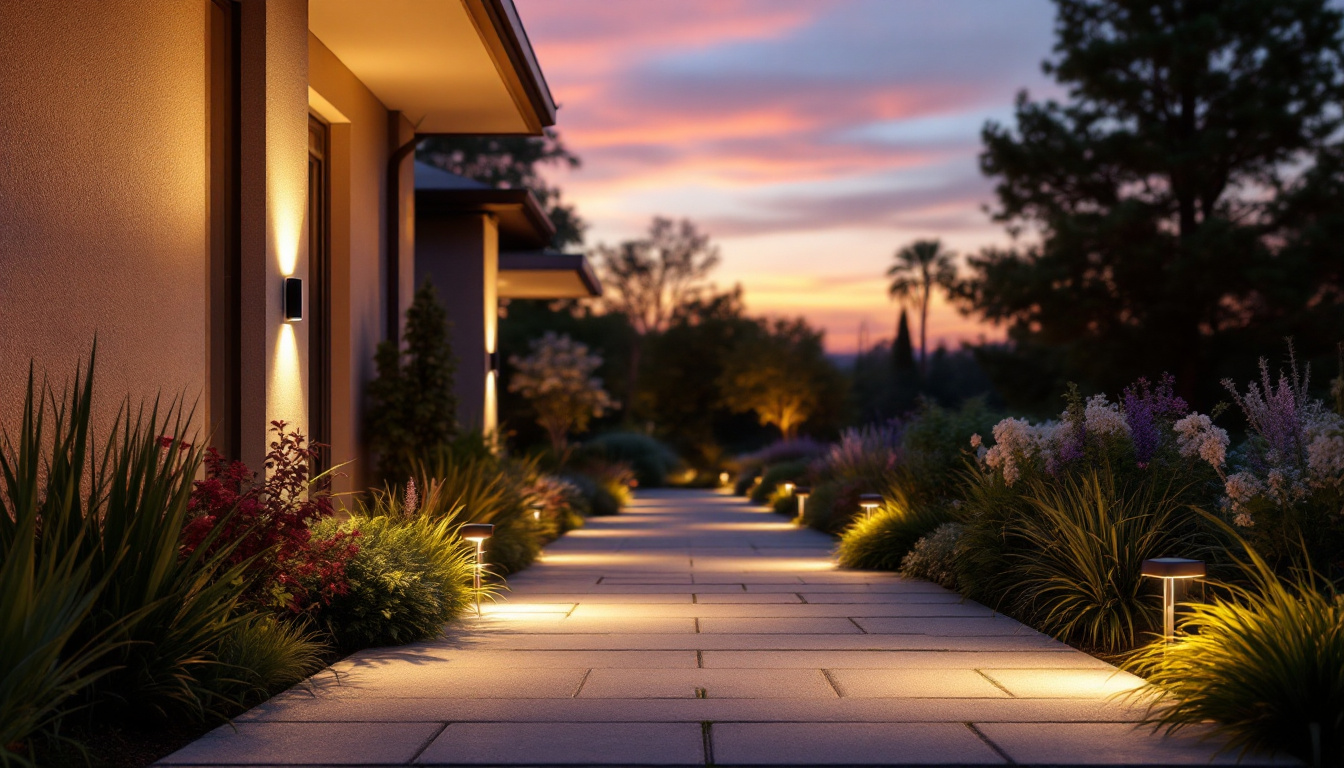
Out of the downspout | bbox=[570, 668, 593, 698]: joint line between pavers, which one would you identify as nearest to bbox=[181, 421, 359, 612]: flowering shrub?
bbox=[570, 668, 593, 698]: joint line between pavers

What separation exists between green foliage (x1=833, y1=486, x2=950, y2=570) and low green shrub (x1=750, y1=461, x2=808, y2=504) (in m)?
8.92

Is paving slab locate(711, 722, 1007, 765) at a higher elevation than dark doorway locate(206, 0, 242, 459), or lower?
lower

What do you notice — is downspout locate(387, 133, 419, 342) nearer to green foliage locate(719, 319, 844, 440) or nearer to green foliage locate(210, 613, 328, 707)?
green foliage locate(210, 613, 328, 707)

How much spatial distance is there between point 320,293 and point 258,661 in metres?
6.03

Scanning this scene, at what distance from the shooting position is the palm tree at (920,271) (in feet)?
186

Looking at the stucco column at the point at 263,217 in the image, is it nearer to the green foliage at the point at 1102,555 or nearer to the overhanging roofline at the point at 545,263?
the green foliage at the point at 1102,555

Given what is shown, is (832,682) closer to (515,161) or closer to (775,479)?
(775,479)

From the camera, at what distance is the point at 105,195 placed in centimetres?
577

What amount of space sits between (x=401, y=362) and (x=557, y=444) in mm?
13306

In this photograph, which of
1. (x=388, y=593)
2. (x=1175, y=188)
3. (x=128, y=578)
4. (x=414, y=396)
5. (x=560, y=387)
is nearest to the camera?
(x=128, y=578)

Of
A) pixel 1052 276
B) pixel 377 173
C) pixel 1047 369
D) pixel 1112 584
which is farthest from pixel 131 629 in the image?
pixel 1047 369

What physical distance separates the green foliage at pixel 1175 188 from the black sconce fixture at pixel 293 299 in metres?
22.4

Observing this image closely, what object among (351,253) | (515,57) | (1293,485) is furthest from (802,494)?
(1293,485)

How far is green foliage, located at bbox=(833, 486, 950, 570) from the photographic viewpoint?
1039 cm
